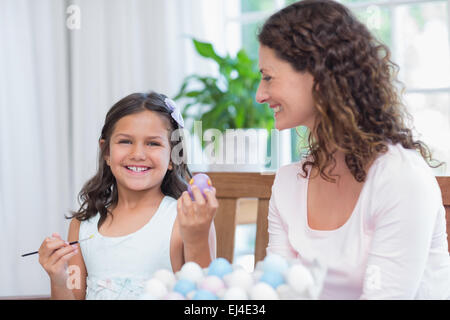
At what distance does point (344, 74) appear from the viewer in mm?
1032

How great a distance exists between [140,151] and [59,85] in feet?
5.18

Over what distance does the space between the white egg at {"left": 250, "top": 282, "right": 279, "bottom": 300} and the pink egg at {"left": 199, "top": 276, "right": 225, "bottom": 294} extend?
0.05 meters

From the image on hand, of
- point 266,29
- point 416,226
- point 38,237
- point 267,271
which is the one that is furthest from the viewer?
point 38,237

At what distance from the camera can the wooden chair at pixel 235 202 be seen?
1.49 meters

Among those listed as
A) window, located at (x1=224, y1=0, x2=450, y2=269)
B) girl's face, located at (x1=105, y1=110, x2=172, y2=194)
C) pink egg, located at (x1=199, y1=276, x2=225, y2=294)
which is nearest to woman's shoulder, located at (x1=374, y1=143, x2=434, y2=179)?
pink egg, located at (x1=199, y1=276, x2=225, y2=294)

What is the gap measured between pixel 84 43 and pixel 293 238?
6.44 ft

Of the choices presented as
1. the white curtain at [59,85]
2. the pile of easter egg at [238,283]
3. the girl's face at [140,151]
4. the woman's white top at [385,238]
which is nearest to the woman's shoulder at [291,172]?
the woman's white top at [385,238]

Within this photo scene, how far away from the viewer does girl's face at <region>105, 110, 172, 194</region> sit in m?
1.34

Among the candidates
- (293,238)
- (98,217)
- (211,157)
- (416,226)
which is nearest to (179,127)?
(98,217)

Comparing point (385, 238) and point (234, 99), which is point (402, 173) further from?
point (234, 99)

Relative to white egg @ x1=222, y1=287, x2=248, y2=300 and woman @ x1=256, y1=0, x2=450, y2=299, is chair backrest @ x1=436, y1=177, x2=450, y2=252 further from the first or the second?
white egg @ x1=222, y1=287, x2=248, y2=300

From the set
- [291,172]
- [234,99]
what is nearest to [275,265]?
[291,172]

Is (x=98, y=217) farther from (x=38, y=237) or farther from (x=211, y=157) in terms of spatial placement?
(x=38, y=237)

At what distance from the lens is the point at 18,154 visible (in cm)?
262
